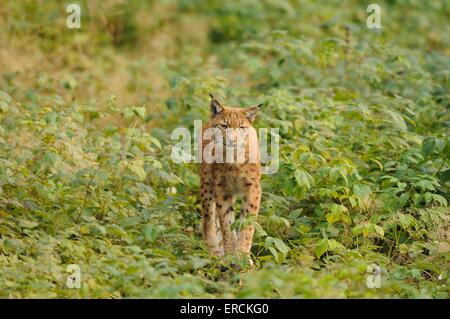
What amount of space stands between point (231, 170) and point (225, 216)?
49 cm

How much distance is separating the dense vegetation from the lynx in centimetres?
28

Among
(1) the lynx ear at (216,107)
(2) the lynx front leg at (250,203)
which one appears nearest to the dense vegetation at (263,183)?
(2) the lynx front leg at (250,203)

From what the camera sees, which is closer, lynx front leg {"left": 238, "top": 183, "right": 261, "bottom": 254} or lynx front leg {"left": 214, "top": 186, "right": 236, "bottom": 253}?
lynx front leg {"left": 238, "top": 183, "right": 261, "bottom": 254}

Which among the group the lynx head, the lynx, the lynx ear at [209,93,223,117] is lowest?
the lynx

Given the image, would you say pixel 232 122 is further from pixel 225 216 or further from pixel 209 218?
pixel 209 218

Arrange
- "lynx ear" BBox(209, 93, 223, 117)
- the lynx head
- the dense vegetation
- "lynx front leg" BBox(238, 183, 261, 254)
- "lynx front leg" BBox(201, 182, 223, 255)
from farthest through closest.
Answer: "lynx front leg" BBox(201, 182, 223, 255)
"lynx ear" BBox(209, 93, 223, 117)
the lynx head
"lynx front leg" BBox(238, 183, 261, 254)
the dense vegetation

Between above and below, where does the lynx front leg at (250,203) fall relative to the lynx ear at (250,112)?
below

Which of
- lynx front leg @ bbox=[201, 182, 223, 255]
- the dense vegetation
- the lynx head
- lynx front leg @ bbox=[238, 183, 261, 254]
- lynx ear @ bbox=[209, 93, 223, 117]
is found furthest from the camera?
lynx front leg @ bbox=[201, 182, 223, 255]

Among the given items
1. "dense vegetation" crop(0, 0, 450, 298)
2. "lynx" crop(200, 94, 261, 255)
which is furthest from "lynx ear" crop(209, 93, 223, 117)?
"dense vegetation" crop(0, 0, 450, 298)

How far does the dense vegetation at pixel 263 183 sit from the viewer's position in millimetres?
7418

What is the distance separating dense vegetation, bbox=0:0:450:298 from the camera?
7.42 metres

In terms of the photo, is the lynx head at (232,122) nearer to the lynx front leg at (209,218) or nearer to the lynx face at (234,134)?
the lynx face at (234,134)

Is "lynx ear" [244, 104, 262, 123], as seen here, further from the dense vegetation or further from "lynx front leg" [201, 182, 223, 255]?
"lynx front leg" [201, 182, 223, 255]
